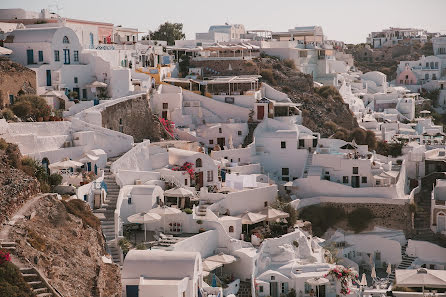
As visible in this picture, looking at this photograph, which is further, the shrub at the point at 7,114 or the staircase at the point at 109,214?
the shrub at the point at 7,114

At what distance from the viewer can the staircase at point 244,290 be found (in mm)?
33062

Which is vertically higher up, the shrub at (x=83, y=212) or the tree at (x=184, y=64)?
the tree at (x=184, y=64)

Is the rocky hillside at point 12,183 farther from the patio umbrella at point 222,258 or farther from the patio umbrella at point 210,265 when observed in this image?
the patio umbrella at point 222,258

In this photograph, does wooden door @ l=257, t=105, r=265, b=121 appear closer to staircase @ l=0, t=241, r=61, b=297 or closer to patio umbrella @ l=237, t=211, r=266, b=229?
patio umbrella @ l=237, t=211, r=266, b=229

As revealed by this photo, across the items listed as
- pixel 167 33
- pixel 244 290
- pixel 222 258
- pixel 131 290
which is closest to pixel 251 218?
pixel 222 258

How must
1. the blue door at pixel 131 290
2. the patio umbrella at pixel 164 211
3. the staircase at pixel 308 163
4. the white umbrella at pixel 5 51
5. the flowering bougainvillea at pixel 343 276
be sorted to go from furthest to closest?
the staircase at pixel 308 163 → the white umbrella at pixel 5 51 → the flowering bougainvillea at pixel 343 276 → the patio umbrella at pixel 164 211 → the blue door at pixel 131 290

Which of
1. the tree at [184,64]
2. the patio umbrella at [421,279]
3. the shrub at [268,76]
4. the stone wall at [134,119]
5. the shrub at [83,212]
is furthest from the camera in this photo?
the tree at [184,64]

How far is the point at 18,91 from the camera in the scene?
125 ft

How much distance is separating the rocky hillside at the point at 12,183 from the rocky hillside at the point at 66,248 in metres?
0.54

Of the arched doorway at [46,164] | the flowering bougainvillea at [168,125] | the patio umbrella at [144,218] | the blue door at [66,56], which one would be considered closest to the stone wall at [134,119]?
the flowering bougainvillea at [168,125]

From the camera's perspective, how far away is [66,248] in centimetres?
2516

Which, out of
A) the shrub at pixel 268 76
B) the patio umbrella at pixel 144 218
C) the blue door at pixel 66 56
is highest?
the blue door at pixel 66 56

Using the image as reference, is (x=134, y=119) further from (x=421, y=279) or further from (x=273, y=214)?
(x=421, y=279)

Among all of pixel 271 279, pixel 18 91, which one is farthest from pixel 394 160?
pixel 18 91
